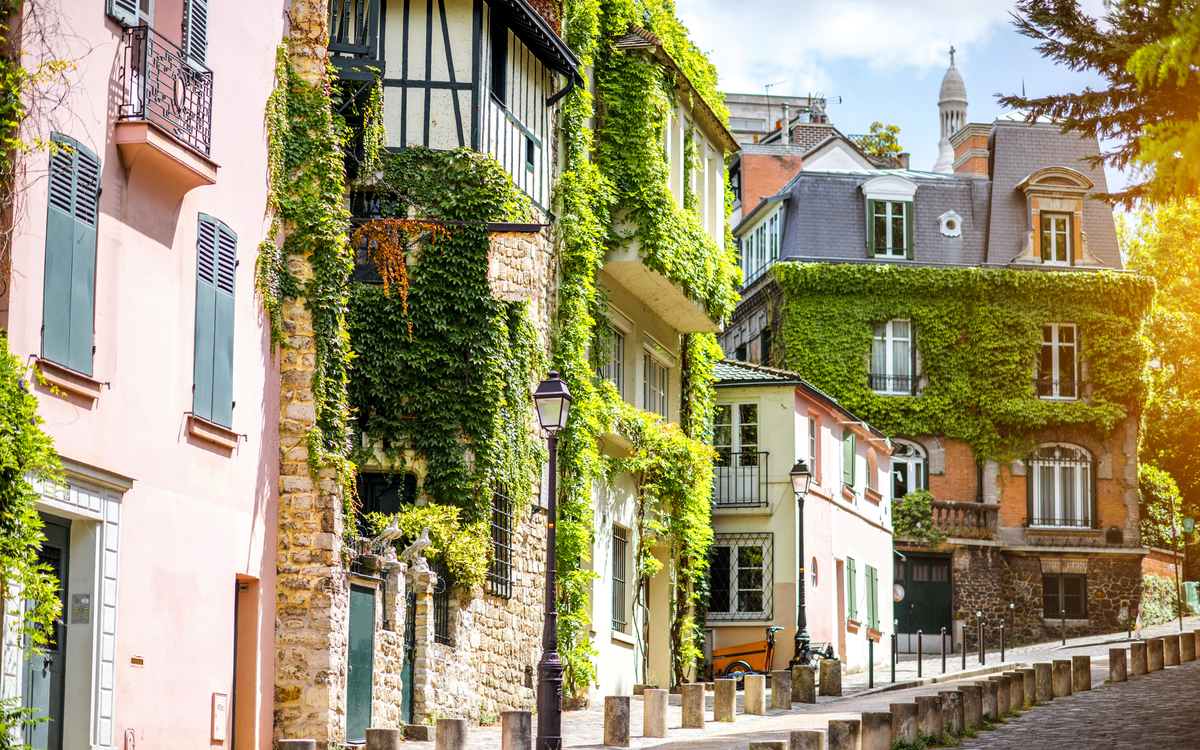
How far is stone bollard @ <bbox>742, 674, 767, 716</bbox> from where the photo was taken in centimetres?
2027

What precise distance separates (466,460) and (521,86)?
5769 mm

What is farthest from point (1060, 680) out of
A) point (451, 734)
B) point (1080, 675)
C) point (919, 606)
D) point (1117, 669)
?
point (919, 606)

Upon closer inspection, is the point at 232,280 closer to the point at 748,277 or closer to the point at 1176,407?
the point at 748,277

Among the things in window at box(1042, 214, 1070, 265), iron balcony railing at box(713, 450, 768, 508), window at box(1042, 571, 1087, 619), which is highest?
window at box(1042, 214, 1070, 265)

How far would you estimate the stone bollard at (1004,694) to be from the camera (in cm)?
1783

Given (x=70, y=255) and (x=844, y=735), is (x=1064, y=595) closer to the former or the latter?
(x=844, y=735)

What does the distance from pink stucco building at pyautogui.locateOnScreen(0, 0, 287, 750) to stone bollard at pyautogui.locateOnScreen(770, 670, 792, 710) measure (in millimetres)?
8588

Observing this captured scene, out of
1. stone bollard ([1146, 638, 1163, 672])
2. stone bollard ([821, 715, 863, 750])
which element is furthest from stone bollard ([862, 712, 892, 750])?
stone bollard ([1146, 638, 1163, 672])

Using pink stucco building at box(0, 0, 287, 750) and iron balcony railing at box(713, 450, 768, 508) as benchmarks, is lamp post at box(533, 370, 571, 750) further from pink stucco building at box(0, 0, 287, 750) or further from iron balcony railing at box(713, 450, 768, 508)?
iron balcony railing at box(713, 450, 768, 508)

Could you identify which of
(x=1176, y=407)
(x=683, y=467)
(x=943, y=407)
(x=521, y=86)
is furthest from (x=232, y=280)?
(x=1176, y=407)

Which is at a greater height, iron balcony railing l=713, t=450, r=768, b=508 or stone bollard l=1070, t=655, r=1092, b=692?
iron balcony railing l=713, t=450, r=768, b=508

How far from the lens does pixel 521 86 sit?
21.5m

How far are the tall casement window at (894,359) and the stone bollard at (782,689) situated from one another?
64.6 ft

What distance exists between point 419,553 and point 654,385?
35.4ft
